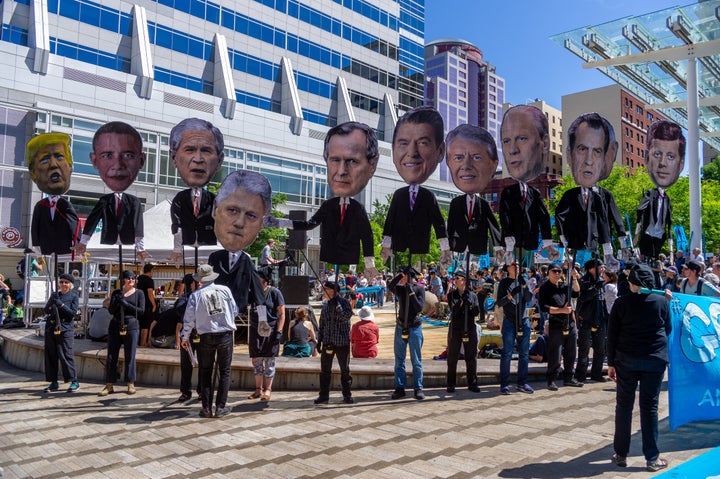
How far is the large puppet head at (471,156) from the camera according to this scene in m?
9.35

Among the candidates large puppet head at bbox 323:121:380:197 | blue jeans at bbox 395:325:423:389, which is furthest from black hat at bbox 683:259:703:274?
large puppet head at bbox 323:121:380:197

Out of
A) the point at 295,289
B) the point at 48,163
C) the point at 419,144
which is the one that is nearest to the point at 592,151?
the point at 419,144

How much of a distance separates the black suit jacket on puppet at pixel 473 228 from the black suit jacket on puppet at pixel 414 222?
1.07 feet

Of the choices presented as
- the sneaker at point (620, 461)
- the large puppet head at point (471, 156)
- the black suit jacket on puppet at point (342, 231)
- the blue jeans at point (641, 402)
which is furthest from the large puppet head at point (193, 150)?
the sneaker at point (620, 461)

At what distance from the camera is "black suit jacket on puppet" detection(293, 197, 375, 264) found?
358 inches

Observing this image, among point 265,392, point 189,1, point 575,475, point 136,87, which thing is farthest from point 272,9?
point 575,475

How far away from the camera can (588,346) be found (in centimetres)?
1002

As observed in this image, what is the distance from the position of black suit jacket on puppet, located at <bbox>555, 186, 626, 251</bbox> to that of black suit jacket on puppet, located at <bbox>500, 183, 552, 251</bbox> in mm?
428

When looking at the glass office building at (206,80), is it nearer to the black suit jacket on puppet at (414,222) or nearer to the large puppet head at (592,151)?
the black suit jacket on puppet at (414,222)

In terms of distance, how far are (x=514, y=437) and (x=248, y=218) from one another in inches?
209

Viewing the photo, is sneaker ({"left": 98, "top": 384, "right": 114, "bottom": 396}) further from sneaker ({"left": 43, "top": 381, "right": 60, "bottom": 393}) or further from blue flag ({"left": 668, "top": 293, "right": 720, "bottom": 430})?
blue flag ({"left": 668, "top": 293, "right": 720, "bottom": 430})

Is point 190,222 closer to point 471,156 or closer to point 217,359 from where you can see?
point 217,359

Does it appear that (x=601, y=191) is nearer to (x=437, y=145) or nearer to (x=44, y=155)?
(x=437, y=145)

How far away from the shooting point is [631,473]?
537 cm
